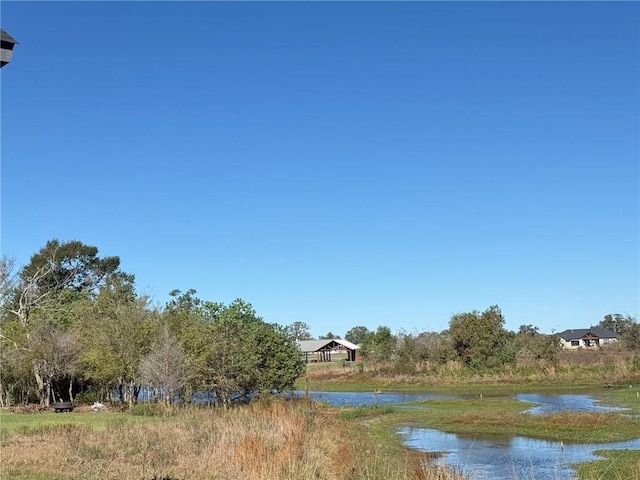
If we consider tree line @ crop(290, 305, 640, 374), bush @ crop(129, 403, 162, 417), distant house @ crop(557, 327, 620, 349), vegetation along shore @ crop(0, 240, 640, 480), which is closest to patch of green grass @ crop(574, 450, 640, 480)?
vegetation along shore @ crop(0, 240, 640, 480)

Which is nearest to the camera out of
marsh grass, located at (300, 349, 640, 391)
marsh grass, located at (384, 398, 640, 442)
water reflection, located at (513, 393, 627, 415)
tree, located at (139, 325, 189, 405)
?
marsh grass, located at (384, 398, 640, 442)

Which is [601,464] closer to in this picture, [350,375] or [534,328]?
[350,375]

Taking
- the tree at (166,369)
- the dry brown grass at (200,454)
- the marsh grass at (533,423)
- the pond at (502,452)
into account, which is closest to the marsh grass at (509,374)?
the marsh grass at (533,423)

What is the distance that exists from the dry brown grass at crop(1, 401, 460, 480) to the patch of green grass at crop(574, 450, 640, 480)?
4.32 metres

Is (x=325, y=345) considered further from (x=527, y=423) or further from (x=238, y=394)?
(x=527, y=423)

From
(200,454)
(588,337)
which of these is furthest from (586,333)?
(200,454)

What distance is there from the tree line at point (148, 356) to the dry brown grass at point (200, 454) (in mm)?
11423

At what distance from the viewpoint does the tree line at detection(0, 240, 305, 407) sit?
33.2m

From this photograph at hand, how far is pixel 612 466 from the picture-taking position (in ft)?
58.0

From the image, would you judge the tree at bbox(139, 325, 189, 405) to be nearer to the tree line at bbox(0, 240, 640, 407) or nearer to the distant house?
the tree line at bbox(0, 240, 640, 407)

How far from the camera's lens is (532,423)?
29188mm

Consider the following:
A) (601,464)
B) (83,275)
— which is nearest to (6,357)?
(601,464)

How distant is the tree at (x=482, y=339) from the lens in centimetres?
6450

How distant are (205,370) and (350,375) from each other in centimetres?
4173
